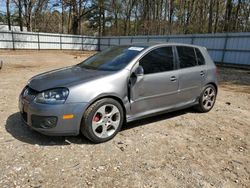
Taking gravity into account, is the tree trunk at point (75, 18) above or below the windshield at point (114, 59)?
above

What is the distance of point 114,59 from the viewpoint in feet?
12.9

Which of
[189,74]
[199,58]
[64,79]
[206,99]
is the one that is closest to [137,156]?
[64,79]

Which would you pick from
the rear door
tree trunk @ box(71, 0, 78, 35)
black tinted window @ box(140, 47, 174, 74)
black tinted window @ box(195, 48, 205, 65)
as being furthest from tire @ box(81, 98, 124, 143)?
tree trunk @ box(71, 0, 78, 35)

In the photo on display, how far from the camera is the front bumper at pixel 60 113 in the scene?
2984 millimetres

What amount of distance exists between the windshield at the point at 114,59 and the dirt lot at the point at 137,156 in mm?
1173

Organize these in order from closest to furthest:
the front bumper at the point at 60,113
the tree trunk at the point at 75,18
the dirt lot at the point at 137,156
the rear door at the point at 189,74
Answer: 1. the dirt lot at the point at 137,156
2. the front bumper at the point at 60,113
3. the rear door at the point at 189,74
4. the tree trunk at the point at 75,18

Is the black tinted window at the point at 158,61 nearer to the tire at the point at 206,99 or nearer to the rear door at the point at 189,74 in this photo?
the rear door at the point at 189,74

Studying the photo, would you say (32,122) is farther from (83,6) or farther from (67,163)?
(83,6)

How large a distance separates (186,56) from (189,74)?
405 mm

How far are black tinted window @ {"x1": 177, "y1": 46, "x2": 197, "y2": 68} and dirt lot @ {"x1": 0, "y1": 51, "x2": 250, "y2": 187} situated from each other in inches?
45.6

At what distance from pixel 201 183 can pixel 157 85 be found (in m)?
1.79

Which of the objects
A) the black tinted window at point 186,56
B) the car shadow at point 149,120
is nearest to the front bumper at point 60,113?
the car shadow at point 149,120

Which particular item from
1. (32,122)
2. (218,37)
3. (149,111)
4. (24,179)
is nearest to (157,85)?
(149,111)

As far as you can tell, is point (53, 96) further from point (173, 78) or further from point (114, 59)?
point (173, 78)
